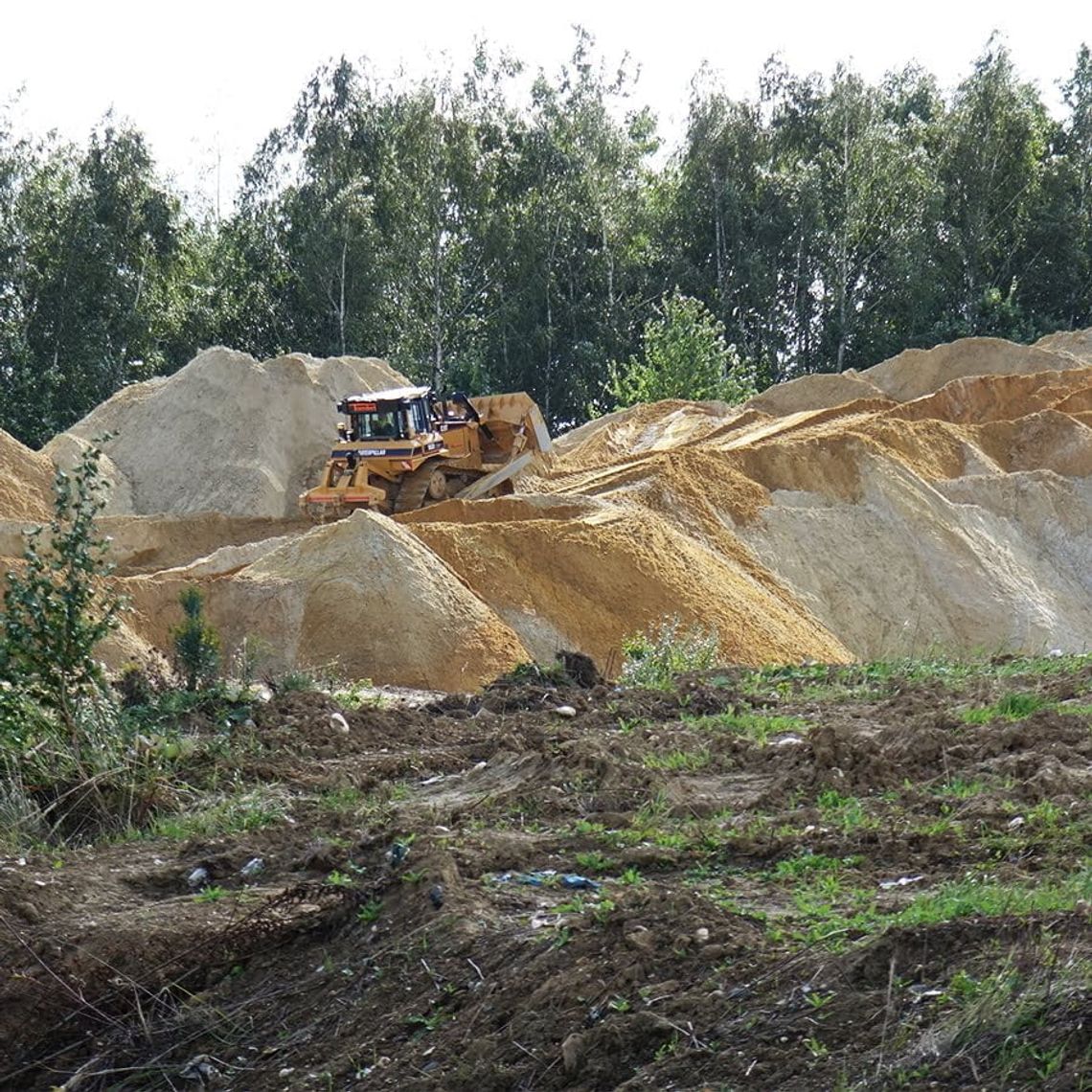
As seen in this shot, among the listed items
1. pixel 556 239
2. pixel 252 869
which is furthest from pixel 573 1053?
pixel 556 239

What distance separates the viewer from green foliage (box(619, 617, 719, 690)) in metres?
13.3

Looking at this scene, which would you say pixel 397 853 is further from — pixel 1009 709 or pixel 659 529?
pixel 659 529

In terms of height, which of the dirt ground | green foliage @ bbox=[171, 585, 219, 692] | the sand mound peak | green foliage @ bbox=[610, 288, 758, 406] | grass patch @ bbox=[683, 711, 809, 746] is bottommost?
the dirt ground

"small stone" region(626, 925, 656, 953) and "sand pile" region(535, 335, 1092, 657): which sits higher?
"sand pile" region(535, 335, 1092, 657)

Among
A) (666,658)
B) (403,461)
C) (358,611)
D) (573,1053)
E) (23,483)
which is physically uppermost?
(23,483)

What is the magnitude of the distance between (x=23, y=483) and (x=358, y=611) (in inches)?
644

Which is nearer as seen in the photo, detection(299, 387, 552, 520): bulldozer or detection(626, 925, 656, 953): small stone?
detection(626, 925, 656, 953): small stone

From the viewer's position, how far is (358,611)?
1720 centimetres

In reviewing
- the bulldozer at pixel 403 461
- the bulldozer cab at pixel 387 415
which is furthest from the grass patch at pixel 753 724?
the bulldozer cab at pixel 387 415

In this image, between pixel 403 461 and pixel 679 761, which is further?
pixel 403 461

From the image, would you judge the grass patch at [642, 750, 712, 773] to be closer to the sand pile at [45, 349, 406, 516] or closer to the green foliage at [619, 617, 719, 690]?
the green foliage at [619, 617, 719, 690]

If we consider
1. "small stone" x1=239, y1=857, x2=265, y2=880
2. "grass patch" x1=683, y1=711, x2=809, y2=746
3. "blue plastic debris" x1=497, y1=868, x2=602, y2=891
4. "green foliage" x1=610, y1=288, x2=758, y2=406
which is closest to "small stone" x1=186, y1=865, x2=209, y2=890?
"small stone" x1=239, y1=857, x2=265, y2=880

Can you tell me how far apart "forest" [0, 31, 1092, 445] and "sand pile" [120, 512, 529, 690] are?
89.7 ft

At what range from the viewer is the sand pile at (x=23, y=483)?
30.7 meters
